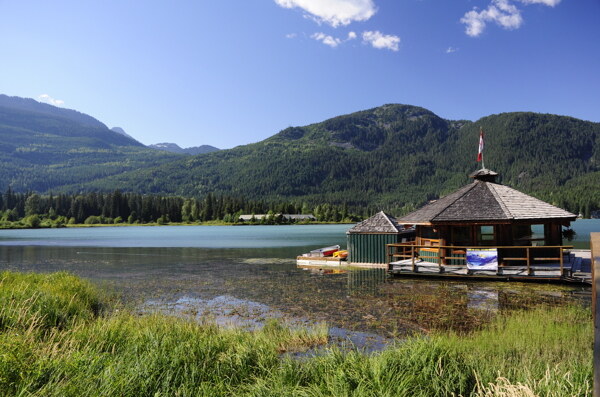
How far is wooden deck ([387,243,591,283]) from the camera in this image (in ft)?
64.5

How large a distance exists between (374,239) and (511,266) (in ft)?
30.5

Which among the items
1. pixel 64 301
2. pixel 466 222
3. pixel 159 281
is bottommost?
pixel 159 281

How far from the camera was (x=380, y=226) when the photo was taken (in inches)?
1108

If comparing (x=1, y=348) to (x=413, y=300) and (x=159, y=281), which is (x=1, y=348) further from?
(x=159, y=281)

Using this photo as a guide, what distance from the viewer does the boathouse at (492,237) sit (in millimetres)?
21328

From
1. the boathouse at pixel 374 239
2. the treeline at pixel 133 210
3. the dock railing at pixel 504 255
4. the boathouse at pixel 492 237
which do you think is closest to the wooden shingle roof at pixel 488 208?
the boathouse at pixel 492 237

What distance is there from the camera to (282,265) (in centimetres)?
3145

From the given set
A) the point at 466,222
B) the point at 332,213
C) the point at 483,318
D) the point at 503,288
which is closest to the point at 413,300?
the point at 483,318

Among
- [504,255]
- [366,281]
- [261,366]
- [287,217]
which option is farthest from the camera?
[287,217]

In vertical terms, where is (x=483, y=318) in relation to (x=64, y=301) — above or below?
below

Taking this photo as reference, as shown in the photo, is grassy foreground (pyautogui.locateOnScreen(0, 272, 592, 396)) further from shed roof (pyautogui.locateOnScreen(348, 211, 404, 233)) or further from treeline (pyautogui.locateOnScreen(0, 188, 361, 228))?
treeline (pyautogui.locateOnScreen(0, 188, 361, 228))

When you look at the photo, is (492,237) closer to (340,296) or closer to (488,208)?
(488,208)

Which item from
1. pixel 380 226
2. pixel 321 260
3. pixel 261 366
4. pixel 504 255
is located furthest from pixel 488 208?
pixel 261 366

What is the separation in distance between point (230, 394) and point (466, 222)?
18916 millimetres
